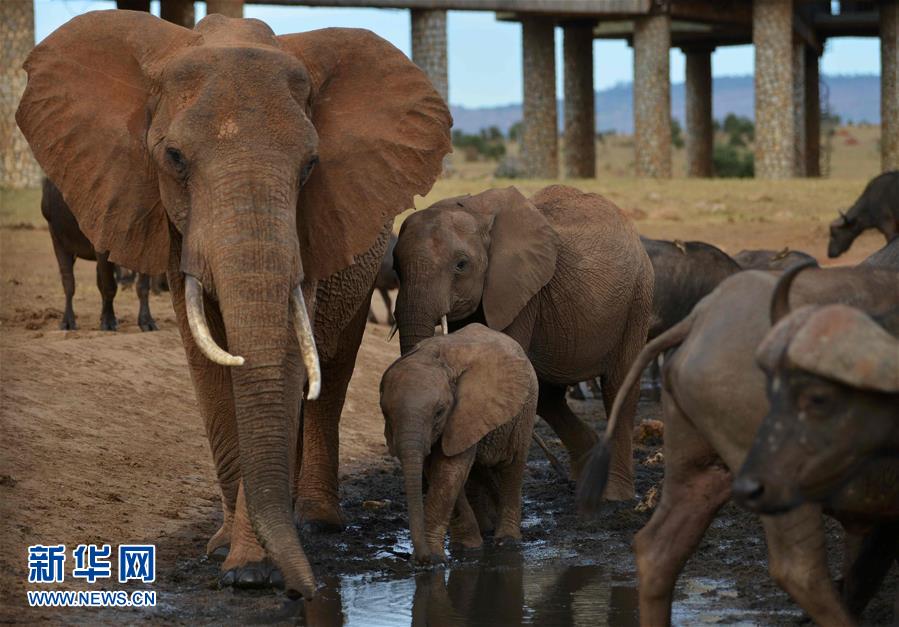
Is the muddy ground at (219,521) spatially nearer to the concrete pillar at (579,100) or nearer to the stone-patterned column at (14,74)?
the stone-patterned column at (14,74)

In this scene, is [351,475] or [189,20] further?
[189,20]

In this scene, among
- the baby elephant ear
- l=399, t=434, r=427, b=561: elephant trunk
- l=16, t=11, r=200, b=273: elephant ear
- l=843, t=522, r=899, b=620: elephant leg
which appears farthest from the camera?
l=399, t=434, r=427, b=561: elephant trunk

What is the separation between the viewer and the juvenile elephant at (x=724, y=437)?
4.98 meters

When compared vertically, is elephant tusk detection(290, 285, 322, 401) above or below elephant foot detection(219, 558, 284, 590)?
above

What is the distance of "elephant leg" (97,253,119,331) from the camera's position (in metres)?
13.6

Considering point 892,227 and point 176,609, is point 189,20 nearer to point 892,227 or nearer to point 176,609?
point 892,227

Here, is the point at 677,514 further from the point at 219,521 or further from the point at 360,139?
the point at 219,521

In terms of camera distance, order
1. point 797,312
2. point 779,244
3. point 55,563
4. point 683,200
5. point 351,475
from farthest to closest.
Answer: point 683,200, point 779,244, point 351,475, point 55,563, point 797,312

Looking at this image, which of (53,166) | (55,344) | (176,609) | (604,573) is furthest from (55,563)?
(55,344)

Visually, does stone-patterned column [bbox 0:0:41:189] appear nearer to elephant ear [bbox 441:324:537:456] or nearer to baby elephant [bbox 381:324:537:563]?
baby elephant [bbox 381:324:537:563]

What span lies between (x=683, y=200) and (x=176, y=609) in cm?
1861

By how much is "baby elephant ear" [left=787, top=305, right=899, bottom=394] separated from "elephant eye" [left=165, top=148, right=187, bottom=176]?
2.89 m

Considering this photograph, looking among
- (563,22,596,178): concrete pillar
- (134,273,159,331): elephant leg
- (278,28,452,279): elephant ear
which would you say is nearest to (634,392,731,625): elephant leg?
(278,28,452,279): elephant ear

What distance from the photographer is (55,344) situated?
36.8ft
